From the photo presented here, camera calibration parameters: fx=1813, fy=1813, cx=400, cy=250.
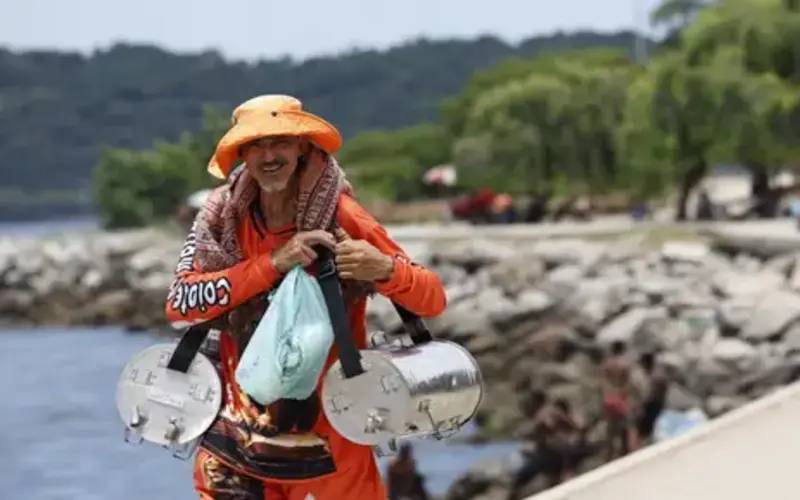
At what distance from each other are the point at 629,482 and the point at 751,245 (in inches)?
683

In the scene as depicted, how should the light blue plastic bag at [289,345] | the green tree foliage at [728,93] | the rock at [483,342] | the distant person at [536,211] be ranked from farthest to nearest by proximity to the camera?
the distant person at [536,211], the green tree foliage at [728,93], the rock at [483,342], the light blue plastic bag at [289,345]

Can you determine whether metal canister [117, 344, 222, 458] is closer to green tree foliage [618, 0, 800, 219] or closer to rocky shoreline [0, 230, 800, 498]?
rocky shoreline [0, 230, 800, 498]

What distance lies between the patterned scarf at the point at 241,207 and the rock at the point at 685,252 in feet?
62.6

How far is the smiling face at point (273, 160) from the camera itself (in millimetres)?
3037

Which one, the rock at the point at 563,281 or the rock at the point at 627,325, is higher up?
the rock at the point at 627,325

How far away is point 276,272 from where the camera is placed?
3.03 m

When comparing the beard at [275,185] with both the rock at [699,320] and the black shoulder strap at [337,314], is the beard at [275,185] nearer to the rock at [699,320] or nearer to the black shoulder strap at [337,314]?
the black shoulder strap at [337,314]

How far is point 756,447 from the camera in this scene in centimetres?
620

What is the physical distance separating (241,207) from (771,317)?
508 inches

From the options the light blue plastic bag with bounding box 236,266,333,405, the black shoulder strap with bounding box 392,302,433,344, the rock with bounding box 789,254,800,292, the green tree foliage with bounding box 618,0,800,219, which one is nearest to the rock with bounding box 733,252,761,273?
the rock with bounding box 789,254,800,292

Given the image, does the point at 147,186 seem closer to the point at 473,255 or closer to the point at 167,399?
the point at 473,255

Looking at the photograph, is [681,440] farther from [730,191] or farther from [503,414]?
[730,191]

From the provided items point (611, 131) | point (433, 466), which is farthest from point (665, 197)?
point (433, 466)

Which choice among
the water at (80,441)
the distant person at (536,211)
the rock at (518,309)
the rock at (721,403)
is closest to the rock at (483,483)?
the water at (80,441)
